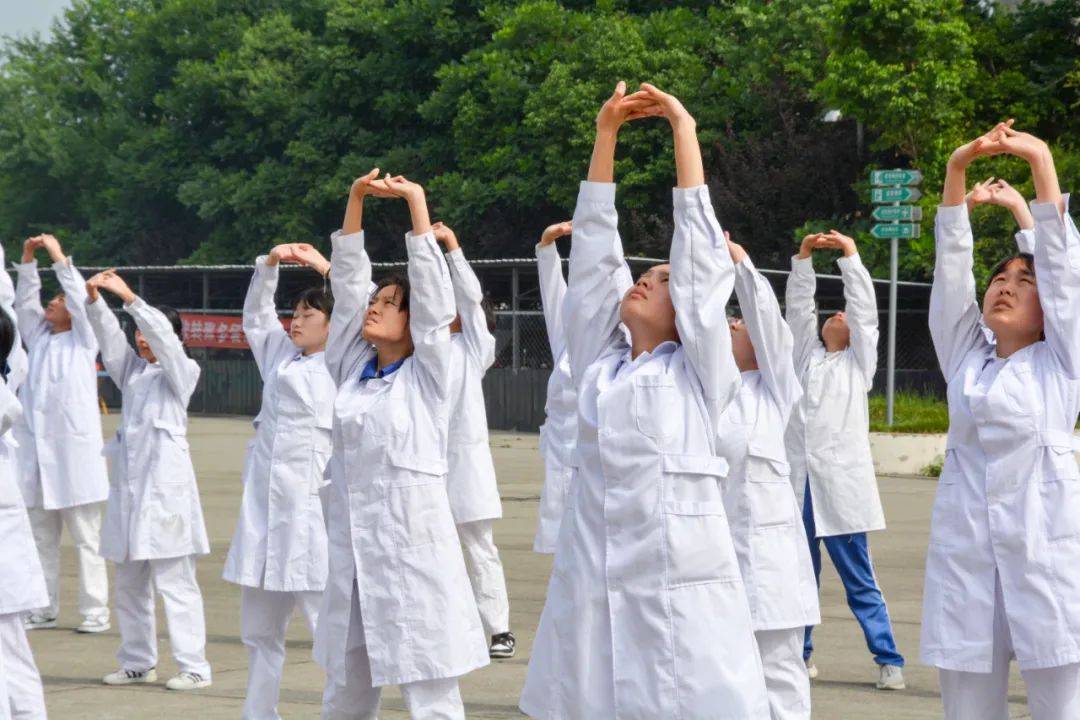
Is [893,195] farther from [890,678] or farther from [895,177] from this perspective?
[890,678]

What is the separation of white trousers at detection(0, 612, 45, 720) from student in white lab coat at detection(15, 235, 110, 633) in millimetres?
3962

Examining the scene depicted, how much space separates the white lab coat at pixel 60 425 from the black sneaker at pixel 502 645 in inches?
99.2

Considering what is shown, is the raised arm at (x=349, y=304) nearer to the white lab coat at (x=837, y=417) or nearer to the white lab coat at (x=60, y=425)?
the white lab coat at (x=837, y=417)

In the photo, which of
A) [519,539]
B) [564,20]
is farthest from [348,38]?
[519,539]

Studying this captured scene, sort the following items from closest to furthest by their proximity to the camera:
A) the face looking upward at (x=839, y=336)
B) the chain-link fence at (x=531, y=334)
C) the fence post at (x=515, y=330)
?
the face looking upward at (x=839, y=336)
the chain-link fence at (x=531, y=334)
the fence post at (x=515, y=330)

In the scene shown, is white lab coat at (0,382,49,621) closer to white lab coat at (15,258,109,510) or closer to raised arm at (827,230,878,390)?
raised arm at (827,230,878,390)

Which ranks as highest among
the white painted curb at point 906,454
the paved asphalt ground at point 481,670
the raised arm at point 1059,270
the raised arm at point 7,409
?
the raised arm at point 1059,270

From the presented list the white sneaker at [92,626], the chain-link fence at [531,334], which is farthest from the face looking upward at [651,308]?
the chain-link fence at [531,334]

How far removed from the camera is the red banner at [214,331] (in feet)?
111

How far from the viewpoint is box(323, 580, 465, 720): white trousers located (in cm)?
579

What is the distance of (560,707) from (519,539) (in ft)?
31.2

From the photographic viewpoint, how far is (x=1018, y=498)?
17.2ft

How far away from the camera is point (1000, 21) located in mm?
32875

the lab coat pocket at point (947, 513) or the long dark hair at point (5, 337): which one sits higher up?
the long dark hair at point (5, 337)
